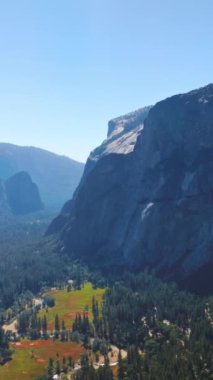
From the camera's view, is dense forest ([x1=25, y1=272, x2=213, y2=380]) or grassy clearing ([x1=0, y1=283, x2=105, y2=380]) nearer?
dense forest ([x1=25, y1=272, x2=213, y2=380])

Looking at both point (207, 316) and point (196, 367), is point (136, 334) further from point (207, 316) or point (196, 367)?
point (196, 367)

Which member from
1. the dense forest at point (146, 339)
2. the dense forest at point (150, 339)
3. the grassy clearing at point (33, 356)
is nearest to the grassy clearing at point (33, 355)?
the grassy clearing at point (33, 356)

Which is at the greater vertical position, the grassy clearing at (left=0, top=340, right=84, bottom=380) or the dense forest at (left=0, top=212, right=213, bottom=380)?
the dense forest at (left=0, top=212, right=213, bottom=380)

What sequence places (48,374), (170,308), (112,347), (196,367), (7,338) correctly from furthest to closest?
(170,308)
(7,338)
(112,347)
(48,374)
(196,367)

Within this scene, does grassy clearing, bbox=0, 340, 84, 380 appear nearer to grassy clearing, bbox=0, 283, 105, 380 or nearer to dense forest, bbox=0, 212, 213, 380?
grassy clearing, bbox=0, 283, 105, 380

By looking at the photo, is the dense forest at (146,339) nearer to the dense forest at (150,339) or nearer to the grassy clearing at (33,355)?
the dense forest at (150,339)

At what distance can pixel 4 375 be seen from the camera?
152 m

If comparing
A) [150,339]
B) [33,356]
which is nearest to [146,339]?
[150,339]

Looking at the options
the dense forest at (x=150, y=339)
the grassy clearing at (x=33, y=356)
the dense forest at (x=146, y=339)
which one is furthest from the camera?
the grassy clearing at (x=33, y=356)

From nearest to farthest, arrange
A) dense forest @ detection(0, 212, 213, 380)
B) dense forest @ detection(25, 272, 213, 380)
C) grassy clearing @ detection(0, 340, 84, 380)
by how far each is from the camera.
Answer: dense forest @ detection(25, 272, 213, 380) < dense forest @ detection(0, 212, 213, 380) < grassy clearing @ detection(0, 340, 84, 380)

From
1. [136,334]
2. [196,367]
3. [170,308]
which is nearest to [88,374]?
[196,367]

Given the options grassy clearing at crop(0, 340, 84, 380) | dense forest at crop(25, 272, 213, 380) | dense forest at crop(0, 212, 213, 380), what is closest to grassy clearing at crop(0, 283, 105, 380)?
grassy clearing at crop(0, 340, 84, 380)

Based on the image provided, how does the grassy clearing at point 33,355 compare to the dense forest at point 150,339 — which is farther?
the grassy clearing at point 33,355

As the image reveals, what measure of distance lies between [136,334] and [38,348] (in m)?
33.9
